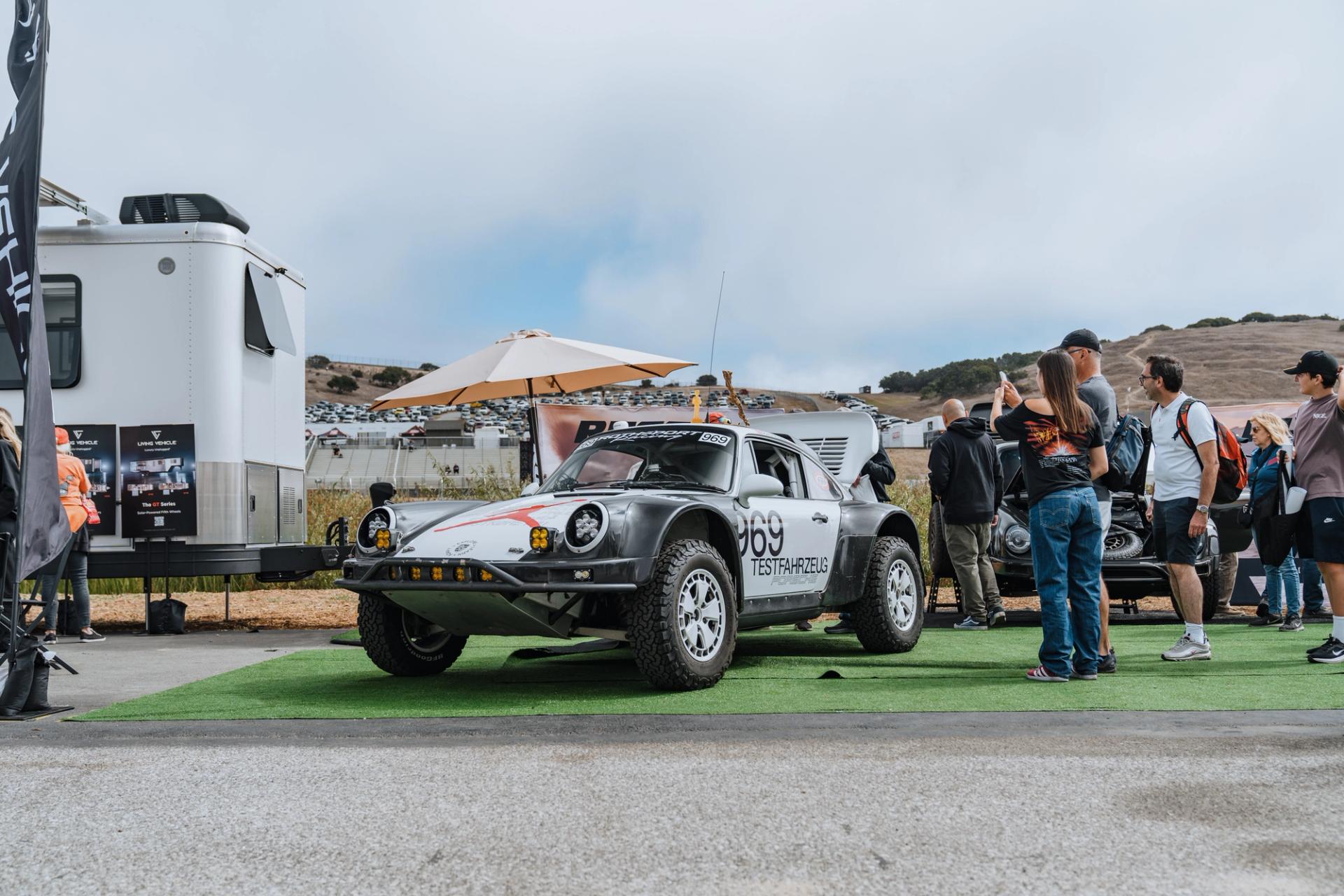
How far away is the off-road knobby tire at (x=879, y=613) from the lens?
24.9 ft

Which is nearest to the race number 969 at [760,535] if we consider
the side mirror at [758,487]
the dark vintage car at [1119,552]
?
the side mirror at [758,487]

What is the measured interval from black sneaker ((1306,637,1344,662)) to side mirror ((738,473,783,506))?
3368 millimetres

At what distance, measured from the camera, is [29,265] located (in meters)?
5.48

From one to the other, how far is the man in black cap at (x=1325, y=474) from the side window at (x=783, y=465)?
3001 mm

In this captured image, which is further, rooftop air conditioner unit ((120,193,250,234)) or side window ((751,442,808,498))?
rooftop air conditioner unit ((120,193,250,234))

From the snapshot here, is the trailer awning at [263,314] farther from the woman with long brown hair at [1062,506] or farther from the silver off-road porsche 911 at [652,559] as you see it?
the woman with long brown hair at [1062,506]

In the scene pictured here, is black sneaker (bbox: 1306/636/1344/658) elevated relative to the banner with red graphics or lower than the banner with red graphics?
lower

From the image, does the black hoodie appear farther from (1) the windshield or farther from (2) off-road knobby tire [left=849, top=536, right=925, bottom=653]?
(1) the windshield

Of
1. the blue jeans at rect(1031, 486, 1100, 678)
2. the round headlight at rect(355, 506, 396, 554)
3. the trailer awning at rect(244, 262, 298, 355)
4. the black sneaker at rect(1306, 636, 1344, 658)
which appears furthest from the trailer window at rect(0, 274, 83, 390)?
the black sneaker at rect(1306, 636, 1344, 658)

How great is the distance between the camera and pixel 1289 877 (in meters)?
2.87

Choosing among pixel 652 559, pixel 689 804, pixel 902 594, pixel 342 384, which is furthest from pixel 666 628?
pixel 342 384

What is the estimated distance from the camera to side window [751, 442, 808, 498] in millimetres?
7250

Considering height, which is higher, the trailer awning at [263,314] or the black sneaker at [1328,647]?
the trailer awning at [263,314]

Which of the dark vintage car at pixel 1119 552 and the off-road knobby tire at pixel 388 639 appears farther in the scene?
the dark vintage car at pixel 1119 552
